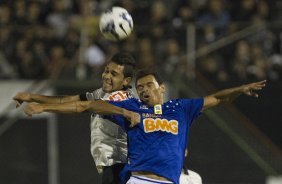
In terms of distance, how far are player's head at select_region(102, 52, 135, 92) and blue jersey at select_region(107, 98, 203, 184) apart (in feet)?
1.70

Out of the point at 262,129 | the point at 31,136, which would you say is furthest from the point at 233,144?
the point at 31,136

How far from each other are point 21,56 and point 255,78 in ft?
14.0

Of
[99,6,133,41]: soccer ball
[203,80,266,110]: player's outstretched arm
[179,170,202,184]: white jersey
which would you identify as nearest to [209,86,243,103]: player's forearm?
[203,80,266,110]: player's outstretched arm

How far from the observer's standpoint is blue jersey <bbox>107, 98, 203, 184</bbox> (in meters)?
7.60

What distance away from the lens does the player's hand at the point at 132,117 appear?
754 centimetres

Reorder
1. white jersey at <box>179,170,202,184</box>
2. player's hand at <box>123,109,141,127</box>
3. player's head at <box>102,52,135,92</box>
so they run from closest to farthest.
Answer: player's hand at <box>123,109,141,127</box>
player's head at <box>102,52,135,92</box>
white jersey at <box>179,170,202,184</box>

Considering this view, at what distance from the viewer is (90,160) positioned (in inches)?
571

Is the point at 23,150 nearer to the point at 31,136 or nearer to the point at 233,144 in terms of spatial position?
the point at 31,136

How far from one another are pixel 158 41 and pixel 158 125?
6996mm

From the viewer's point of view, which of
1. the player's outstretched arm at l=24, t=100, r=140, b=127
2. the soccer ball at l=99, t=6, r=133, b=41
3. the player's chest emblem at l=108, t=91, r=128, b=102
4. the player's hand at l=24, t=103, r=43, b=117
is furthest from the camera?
the soccer ball at l=99, t=6, r=133, b=41

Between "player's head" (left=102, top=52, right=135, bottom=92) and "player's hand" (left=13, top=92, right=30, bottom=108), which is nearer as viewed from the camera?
"player's hand" (left=13, top=92, right=30, bottom=108)

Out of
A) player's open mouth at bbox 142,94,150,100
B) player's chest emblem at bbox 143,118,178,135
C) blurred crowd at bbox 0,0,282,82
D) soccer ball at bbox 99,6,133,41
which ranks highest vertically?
blurred crowd at bbox 0,0,282,82

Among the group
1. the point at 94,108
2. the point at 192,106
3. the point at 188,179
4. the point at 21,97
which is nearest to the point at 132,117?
the point at 94,108

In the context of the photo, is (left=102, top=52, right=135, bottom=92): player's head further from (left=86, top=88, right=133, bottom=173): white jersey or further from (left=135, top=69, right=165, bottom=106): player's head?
(left=135, top=69, right=165, bottom=106): player's head
